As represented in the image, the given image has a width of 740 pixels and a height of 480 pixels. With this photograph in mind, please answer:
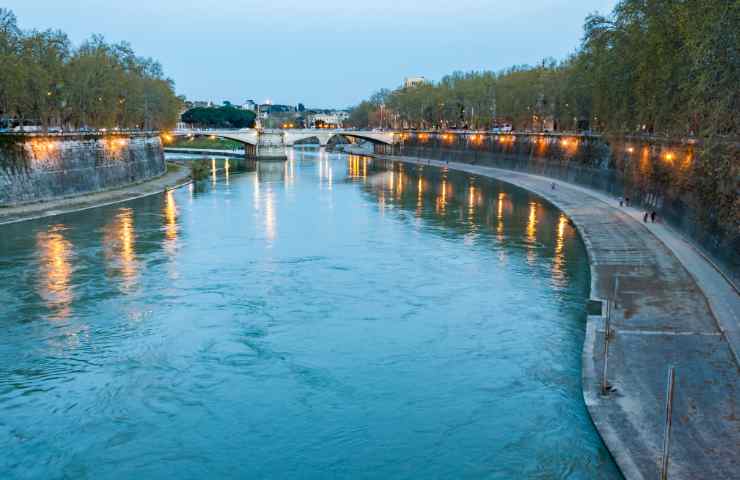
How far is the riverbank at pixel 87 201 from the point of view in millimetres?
43031

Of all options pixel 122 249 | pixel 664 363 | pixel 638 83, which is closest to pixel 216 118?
pixel 122 249

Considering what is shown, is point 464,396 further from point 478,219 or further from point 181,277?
point 478,219

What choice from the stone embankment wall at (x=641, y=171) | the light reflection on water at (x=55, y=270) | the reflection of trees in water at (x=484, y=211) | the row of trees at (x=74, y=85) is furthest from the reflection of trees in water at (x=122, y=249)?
the stone embankment wall at (x=641, y=171)

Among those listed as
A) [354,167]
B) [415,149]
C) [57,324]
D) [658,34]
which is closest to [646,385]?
[57,324]

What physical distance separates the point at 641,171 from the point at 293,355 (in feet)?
107

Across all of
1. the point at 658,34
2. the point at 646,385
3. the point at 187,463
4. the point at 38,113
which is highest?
the point at 658,34

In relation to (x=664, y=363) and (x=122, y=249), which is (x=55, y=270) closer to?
(x=122, y=249)

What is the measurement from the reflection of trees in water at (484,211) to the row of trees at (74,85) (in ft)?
84.0

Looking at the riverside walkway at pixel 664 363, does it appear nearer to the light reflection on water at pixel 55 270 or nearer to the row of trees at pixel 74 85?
the light reflection on water at pixel 55 270

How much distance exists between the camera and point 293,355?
19969 mm

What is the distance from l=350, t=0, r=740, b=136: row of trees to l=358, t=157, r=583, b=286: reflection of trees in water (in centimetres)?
802

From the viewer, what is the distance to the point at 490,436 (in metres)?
15.3

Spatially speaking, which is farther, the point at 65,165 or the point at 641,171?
the point at 65,165

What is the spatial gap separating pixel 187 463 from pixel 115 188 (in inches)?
1921
